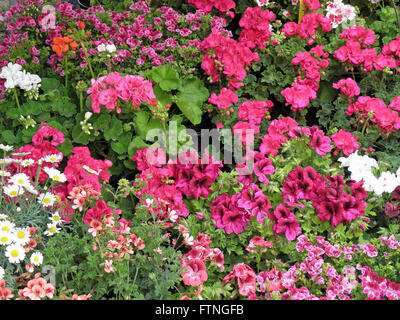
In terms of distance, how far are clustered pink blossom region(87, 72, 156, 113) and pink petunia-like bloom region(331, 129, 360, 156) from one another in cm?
102

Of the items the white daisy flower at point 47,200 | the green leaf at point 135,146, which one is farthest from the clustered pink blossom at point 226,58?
the white daisy flower at point 47,200

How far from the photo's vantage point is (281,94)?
9.76 ft

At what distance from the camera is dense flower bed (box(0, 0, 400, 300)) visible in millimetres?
1885

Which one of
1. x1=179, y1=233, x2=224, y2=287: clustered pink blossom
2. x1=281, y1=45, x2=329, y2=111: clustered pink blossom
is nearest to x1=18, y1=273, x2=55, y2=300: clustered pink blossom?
x1=179, y1=233, x2=224, y2=287: clustered pink blossom

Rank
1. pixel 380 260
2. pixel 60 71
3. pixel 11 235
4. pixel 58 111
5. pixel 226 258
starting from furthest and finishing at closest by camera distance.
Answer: pixel 60 71
pixel 58 111
pixel 226 258
pixel 380 260
pixel 11 235

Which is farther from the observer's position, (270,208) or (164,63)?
(164,63)

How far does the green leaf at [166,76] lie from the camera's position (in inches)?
109

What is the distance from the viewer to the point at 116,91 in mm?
2408

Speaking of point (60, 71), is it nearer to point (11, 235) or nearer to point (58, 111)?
point (58, 111)

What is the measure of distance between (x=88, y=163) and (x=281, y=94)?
132 centimetres

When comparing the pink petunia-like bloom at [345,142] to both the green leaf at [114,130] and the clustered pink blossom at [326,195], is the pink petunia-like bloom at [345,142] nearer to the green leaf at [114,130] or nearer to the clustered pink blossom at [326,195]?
the clustered pink blossom at [326,195]

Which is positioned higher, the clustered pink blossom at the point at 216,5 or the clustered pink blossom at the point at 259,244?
the clustered pink blossom at the point at 216,5
